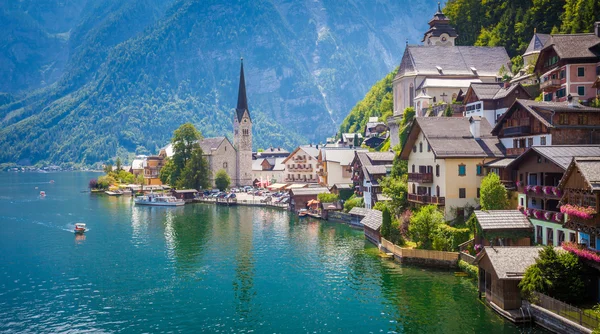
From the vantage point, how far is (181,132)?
130125 millimetres

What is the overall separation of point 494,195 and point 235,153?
107934 mm

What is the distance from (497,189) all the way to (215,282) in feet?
77.6

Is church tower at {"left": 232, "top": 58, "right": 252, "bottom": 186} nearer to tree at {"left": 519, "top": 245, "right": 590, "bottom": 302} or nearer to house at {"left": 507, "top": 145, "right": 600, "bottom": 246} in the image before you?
house at {"left": 507, "top": 145, "right": 600, "bottom": 246}

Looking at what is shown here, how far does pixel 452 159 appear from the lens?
5031 centimetres

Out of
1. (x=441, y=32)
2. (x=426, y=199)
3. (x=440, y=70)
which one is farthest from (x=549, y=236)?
(x=441, y=32)

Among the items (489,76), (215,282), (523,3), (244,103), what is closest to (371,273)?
(215,282)

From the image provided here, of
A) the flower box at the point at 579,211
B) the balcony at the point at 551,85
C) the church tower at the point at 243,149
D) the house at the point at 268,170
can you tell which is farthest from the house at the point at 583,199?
the church tower at the point at 243,149

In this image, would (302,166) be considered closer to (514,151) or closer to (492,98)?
(492,98)

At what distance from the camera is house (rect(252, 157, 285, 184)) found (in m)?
146

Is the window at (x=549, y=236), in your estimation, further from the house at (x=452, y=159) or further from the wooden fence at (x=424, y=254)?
the house at (x=452, y=159)

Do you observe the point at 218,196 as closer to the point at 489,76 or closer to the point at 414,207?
the point at 489,76

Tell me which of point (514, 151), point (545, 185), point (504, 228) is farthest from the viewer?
point (514, 151)

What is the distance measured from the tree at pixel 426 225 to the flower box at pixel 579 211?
51.8 ft

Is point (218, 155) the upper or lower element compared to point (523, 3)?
lower
